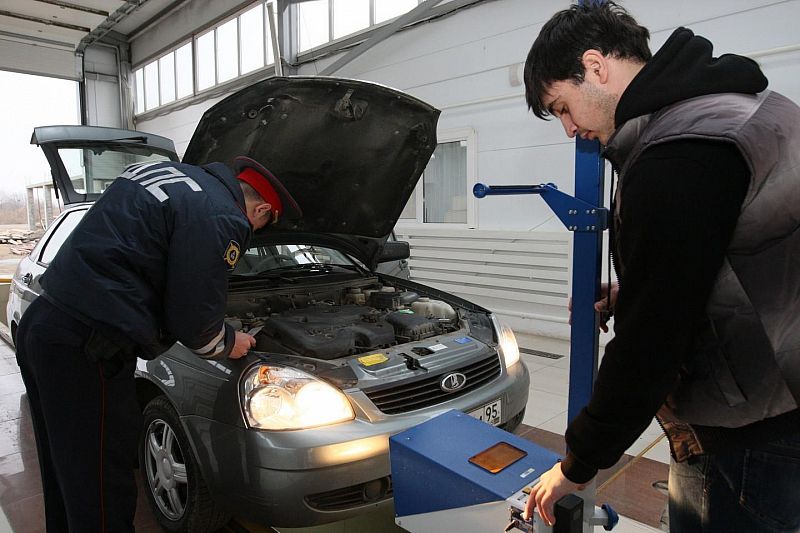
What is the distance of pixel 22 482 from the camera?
263 centimetres

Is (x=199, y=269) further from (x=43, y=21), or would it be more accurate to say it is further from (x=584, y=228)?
(x=43, y=21)

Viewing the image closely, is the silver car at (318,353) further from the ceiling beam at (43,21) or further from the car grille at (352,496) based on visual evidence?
the ceiling beam at (43,21)

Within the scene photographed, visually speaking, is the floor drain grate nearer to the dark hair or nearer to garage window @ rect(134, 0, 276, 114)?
the dark hair

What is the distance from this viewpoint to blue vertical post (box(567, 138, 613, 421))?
220cm

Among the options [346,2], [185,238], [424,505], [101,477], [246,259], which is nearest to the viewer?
[424,505]

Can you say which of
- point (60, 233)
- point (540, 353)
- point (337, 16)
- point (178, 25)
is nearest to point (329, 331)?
point (60, 233)

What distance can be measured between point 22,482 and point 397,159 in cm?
236

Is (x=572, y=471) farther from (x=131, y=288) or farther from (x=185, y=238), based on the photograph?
(x=131, y=288)

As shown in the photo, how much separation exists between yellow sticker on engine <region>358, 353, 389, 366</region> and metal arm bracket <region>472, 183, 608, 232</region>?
732 mm

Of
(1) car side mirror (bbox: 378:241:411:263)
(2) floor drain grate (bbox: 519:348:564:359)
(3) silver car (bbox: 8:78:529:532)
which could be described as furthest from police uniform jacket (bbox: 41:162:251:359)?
(2) floor drain grate (bbox: 519:348:564:359)

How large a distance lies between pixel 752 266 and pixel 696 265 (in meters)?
0.11

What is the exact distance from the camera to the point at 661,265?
829 mm

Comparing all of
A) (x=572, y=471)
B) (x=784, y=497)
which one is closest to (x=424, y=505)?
(x=572, y=471)

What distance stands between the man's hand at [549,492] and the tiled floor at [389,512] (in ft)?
4.26
